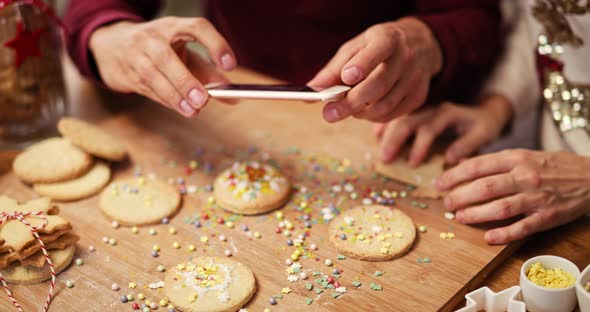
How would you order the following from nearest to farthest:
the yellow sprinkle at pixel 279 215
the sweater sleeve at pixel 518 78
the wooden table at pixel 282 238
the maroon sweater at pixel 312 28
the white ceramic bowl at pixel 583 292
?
the white ceramic bowl at pixel 583 292 → the wooden table at pixel 282 238 → the yellow sprinkle at pixel 279 215 → the maroon sweater at pixel 312 28 → the sweater sleeve at pixel 518 78

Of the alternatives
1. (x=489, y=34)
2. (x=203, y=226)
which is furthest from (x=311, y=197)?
(x=489, y=34)

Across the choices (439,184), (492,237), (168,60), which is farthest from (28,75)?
(492,237)

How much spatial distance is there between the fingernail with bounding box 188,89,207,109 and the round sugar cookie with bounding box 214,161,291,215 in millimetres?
217

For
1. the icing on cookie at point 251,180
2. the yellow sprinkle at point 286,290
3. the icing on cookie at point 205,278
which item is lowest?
the yellow sprinkle at point 286,290

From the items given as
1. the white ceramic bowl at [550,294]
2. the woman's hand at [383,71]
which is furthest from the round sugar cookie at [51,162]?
the white ceramic bowl at [550,294]

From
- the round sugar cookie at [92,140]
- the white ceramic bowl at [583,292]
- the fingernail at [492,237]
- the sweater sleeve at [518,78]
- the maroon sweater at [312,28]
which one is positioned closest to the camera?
the white ceramic bowl at [583,292]

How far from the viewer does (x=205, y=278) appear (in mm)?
1081

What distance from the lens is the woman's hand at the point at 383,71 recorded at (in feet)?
3.85

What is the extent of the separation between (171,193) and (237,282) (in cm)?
35

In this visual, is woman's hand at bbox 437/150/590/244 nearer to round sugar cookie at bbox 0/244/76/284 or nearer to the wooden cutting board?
the wooden cutting board

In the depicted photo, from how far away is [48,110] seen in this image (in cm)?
155

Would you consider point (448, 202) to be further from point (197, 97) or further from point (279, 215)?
point (197, 97)

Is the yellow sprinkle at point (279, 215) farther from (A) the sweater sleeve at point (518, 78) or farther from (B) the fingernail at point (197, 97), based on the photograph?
(A) the sweater sleeve at point (518, 78)

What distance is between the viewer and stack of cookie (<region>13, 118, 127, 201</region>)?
1330mm
